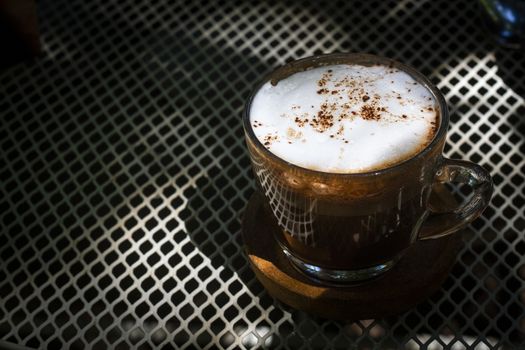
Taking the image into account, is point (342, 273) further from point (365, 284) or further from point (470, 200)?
point (470, 200)

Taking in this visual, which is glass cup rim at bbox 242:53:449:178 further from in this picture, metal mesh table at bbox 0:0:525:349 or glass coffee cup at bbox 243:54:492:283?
metal mesh table at bbox 0:0:525:349

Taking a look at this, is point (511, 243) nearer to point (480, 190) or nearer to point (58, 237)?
point (480, 190)

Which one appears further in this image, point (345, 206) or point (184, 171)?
point (184, 171)

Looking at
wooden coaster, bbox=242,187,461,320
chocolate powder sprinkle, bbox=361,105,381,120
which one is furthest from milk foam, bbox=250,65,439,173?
wooden coaster, bbox=242,187,461,320

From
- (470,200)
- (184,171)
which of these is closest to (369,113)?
(470,200)

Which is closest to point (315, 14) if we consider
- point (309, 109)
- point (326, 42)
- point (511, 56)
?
point (326, 42)

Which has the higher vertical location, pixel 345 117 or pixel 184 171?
pixel 345 117

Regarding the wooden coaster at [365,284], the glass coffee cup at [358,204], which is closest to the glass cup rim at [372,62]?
the glass coffee cup at [358,204]
